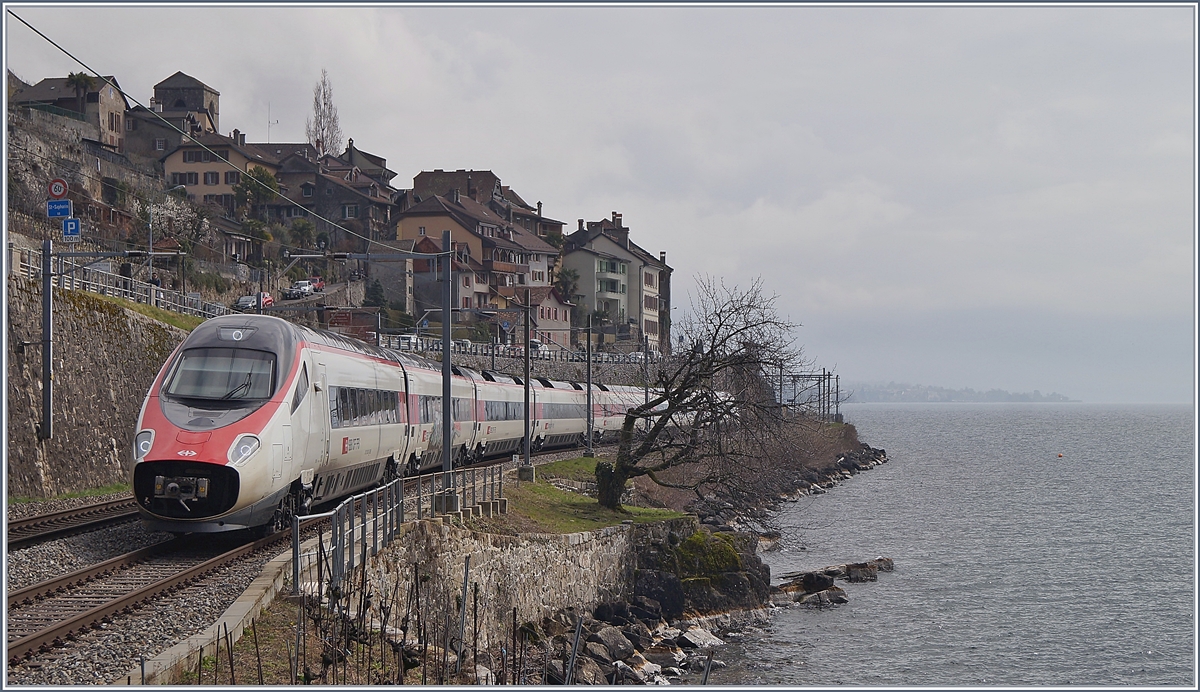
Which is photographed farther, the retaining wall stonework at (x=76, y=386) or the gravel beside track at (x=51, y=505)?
the retaining wall stonework at (x=76, y=386)

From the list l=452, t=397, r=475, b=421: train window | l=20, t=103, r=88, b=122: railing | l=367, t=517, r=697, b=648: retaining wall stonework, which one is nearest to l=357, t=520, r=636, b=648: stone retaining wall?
l=367, t=517, r=697, b=648: retaining wall stonework

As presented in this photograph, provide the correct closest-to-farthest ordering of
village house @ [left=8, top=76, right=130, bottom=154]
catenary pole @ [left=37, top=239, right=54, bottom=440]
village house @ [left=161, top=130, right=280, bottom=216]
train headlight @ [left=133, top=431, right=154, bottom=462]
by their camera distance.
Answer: train headlight @ [left=133, top=431, right=154, bottom=462] < catenary pole @ [left=37, top=239, right=54, bottom=440] < village house @ [left=8, top=76, right=130, bottom=154] < village house @ [left=161, top=130, right=280, bottom=216]

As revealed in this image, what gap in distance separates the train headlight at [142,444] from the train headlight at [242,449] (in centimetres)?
115

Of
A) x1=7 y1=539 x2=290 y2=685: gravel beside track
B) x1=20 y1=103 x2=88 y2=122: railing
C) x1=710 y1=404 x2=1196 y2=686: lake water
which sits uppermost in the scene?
x1=20 y1=103 x2=88 y2=122: railing

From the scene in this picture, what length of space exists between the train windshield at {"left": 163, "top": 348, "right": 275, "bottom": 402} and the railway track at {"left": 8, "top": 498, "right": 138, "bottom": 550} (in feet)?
10.6

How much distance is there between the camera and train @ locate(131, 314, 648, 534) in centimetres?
1513

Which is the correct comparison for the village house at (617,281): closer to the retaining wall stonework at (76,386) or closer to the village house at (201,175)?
the village house at (201,175)

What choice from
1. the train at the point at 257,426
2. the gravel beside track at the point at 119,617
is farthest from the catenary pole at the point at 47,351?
the gravel beside track at the point at 119,617

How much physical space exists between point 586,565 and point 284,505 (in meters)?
9.64

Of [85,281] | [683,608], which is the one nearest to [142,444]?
[683,608]

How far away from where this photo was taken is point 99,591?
13.0 metres

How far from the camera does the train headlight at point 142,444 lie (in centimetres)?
1523

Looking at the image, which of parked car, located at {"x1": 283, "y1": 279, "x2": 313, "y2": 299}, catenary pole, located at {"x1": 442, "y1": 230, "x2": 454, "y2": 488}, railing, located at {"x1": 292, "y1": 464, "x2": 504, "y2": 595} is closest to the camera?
railing, located at {"x1": 292, "y1": 464, "x2": 504, "y2": 595}

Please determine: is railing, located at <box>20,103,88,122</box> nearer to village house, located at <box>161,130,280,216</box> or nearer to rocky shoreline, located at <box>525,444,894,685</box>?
village house, located at <box>161,130,280,216</box>
